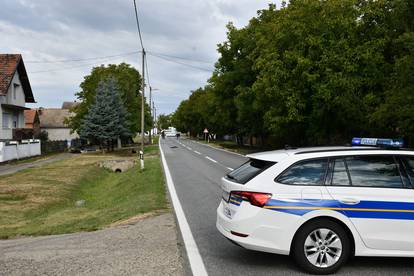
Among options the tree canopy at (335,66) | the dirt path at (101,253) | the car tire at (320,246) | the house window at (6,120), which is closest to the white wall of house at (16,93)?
the house window at (6,120)

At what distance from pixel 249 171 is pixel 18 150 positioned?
2898 centimetres

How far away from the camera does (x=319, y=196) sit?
507cm

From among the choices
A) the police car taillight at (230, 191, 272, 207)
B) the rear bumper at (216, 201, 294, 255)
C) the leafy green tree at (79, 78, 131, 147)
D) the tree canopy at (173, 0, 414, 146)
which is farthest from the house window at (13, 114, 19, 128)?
the rear bumper at (216, 201, 294, 255)

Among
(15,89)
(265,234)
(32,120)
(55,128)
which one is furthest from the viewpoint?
(55,128)

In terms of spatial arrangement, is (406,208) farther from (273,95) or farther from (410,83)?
(273,95)

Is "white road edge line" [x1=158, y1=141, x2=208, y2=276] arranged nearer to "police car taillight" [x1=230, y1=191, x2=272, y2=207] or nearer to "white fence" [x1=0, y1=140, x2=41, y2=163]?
"police car taillight" [x1=230, y1=191, x2=272, y2=207]

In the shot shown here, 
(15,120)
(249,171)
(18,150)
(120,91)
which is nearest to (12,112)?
(15,120)

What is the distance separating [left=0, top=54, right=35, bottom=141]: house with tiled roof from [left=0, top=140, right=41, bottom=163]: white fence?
185 cm

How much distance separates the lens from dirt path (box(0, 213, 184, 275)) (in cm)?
521

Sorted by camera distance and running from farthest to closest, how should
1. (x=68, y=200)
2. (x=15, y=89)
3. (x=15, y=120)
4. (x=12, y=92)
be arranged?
(x=15, y=120) → (x=15, y=89) → (x=12, y=92) → (x=68, y=200)

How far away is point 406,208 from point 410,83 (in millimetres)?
12116

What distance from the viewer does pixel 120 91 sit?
152 feet

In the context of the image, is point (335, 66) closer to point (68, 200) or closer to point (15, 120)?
point (68, 200)

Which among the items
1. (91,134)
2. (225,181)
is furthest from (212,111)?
(225,181)
